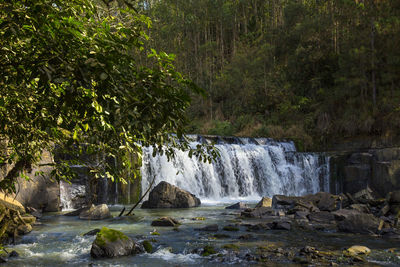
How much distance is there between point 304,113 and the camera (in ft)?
102

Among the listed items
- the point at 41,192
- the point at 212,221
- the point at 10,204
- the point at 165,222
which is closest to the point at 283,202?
the point at 212,221

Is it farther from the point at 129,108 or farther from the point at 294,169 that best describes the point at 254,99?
the point at 129,108

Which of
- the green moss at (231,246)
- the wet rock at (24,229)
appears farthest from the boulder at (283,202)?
the wet rock at (24,229)

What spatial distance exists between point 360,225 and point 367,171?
34.8 feet

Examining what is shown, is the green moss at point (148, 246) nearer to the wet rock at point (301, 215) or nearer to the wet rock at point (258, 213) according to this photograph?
the wet rock at point (258, 213)

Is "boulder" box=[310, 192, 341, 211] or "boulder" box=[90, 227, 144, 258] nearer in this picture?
"boulder" box=[90, 227, 144, 258]

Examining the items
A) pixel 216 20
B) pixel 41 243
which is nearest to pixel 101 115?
pixel 41 243

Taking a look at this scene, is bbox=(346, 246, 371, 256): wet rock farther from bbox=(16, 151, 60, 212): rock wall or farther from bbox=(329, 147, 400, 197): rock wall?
bbox=(329, 147, 400, 197): rock wall

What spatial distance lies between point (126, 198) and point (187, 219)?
598 centimetres

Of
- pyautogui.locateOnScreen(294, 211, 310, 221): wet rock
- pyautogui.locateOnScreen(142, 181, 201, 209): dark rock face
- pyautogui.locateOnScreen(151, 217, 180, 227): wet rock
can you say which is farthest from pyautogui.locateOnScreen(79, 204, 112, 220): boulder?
pyautogui.locateOnScreen(294, 211, 310, 221): wet rock

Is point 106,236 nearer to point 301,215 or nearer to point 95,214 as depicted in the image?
point 95,214

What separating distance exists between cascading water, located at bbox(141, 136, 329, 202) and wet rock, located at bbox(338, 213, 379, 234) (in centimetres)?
987

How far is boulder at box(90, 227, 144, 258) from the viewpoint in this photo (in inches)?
305

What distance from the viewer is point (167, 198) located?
16500 mm
